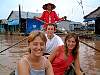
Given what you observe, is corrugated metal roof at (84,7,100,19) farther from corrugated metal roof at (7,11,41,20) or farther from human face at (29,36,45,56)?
human face at (29,36,45,56)

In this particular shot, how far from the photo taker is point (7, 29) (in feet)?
182

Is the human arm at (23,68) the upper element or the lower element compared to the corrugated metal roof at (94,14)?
lower

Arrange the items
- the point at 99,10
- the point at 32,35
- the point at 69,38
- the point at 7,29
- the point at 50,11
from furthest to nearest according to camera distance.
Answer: the point at 7,29 < the point at 99,10 < the point at 50,11 < the point at 69,38 < the point at 32,35

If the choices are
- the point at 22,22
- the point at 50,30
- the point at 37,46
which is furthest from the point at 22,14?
the point at 37,46

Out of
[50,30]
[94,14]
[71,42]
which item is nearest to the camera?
[71,42]

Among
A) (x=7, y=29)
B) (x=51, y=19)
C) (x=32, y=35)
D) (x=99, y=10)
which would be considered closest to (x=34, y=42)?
(x=32, y=35)

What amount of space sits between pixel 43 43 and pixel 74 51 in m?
1.34

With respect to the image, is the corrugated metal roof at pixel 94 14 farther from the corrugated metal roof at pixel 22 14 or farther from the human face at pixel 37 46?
the human face at pixel 37 46

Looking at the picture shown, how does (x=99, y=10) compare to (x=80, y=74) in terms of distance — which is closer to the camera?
(x=80, y=74)

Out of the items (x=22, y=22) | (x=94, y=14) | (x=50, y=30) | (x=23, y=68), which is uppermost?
(x=94, y=14)

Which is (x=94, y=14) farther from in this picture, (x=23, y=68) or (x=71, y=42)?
(x=23, y=68)

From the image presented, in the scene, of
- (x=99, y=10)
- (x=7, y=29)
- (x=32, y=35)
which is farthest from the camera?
(x=7, y=29)

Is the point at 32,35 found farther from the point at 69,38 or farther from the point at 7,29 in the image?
the point at 7,29

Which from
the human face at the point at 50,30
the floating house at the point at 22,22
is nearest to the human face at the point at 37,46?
the human face at the point at 50,30
